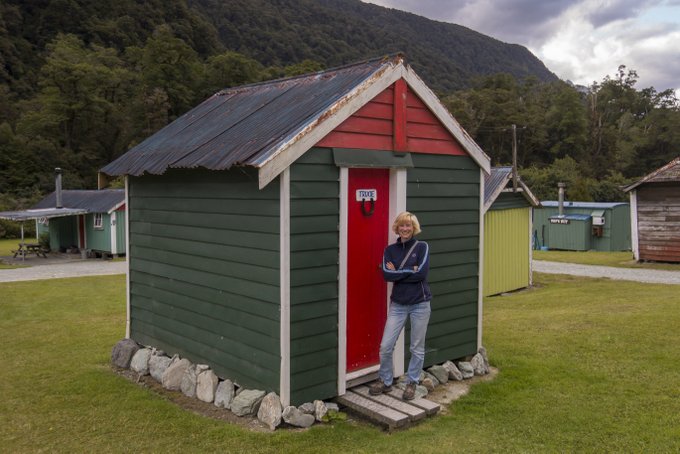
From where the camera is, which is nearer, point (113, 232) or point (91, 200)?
point (113, 232)

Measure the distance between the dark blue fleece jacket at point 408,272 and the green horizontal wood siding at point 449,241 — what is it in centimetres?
92

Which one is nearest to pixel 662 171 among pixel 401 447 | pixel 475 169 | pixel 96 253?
pixel 475 169

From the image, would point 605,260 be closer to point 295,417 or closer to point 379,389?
point 379,389

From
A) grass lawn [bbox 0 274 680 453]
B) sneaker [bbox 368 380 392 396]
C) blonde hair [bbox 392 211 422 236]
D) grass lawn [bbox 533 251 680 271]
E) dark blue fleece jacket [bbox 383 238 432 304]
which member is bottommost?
grass lawn [bbox 0 274 680 453]

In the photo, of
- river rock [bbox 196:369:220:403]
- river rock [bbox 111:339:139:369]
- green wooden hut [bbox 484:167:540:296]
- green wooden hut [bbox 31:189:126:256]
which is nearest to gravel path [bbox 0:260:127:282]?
green wooden hut [bbox 31:189:126:256]

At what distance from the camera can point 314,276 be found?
6.19m

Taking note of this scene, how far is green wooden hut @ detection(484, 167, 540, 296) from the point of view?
54.4ft

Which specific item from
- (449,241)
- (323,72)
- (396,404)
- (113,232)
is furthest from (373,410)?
(113,232)

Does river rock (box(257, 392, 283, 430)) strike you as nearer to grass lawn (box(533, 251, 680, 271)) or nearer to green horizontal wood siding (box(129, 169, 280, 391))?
green horizontal wood siding (box(129, 169, 280, 391))

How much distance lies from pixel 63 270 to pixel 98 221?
5.49 m

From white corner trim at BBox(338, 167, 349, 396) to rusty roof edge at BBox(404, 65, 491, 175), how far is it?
5.05 ft

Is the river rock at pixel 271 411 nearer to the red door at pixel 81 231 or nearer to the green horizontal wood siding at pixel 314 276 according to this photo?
the green horizontal wood siding at pixel 314 276

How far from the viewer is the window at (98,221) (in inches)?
1148

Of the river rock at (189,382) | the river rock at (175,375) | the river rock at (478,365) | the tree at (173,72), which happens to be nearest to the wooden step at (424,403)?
the river rock at (478,365)
